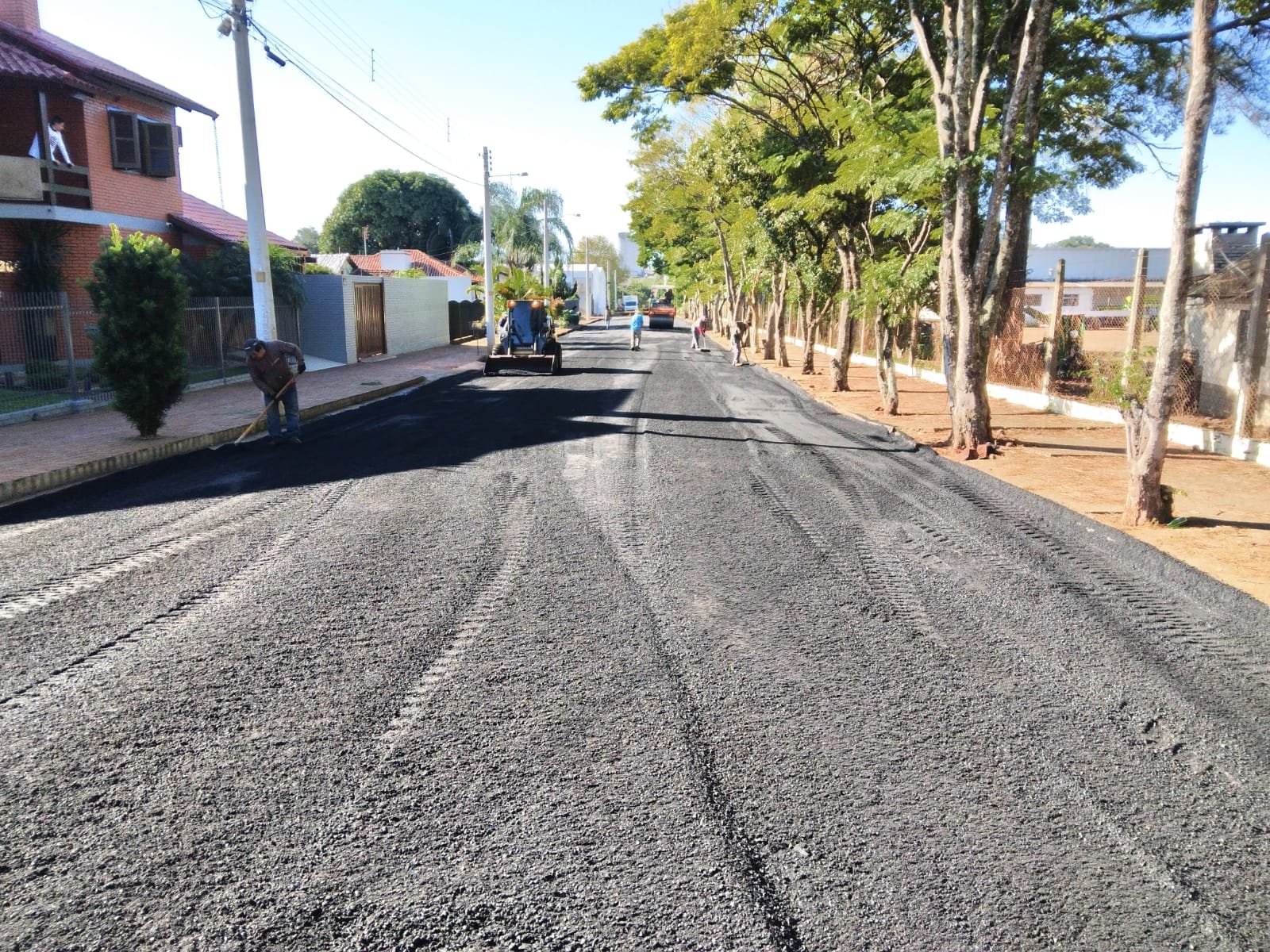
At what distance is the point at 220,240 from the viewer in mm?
22641

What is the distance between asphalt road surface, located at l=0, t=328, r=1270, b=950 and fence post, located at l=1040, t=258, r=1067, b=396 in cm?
804

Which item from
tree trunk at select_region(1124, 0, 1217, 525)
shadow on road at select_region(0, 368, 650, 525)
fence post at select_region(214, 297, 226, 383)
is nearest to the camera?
tree trunk at select_region(1124, 0, 1217, 525)

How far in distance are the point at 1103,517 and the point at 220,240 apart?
71.9 feet

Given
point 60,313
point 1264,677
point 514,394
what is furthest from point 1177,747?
point 60,313

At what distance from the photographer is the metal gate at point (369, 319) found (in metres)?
27.3

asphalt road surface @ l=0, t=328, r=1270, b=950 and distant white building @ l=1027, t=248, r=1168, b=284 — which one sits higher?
distant white building @ l=1027, t=248, r=1168, b=284

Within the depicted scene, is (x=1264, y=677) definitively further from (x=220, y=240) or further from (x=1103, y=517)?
(x=220, y=240)

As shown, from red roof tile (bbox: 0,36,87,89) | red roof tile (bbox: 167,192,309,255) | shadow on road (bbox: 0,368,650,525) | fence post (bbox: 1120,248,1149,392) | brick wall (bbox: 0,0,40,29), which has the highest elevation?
brick wall (bbox: 0,0,40,29)

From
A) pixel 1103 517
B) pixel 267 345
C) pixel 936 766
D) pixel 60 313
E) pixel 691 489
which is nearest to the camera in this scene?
pixel 936 766

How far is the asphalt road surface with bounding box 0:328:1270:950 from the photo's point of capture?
274 cm

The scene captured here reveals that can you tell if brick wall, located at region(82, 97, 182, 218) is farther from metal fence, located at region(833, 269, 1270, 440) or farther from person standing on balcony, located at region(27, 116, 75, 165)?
metal fence, located at region(833, 269, 1270, 440)

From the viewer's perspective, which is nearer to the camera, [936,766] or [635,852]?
[635,852]

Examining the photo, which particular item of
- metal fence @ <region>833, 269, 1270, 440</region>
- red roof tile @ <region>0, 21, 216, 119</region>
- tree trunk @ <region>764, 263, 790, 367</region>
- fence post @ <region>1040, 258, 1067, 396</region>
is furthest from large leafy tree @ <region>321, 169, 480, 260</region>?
fence post @ <region>1040, 258, 1067, 396</region>

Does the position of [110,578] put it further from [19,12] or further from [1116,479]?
[19,12]
